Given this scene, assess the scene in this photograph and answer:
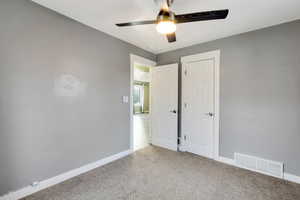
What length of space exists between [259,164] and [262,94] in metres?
1.15

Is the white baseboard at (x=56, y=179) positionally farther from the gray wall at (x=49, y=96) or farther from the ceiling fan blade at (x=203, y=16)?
the ceiling fan blade at (x=203, y=16)

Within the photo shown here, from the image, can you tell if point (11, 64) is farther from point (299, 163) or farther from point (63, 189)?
point (299, 163)

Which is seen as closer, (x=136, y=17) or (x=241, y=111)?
(x=136, y=17)

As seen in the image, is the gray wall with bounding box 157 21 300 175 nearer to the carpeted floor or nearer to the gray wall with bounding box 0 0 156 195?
the carpeted floor

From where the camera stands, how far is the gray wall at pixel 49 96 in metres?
1.58

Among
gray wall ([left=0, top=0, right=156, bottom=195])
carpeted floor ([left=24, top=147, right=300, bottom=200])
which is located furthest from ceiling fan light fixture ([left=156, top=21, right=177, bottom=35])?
carpeted floor ([left=24, top=147, right=300, bottom=200])

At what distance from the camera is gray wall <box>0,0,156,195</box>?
158cm

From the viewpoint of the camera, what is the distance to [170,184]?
1995 millimetres

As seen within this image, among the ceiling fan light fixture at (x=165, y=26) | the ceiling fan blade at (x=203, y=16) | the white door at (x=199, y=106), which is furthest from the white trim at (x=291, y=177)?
the ceiling fan light fixture at (x=165, y=26)

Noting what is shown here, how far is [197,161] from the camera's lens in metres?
2.71

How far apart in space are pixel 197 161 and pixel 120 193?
1.57 meters

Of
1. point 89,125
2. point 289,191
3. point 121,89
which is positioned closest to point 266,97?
point 289,191

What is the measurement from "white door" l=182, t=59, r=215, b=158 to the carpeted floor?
1.43ft

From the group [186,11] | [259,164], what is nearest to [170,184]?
[259,164]
